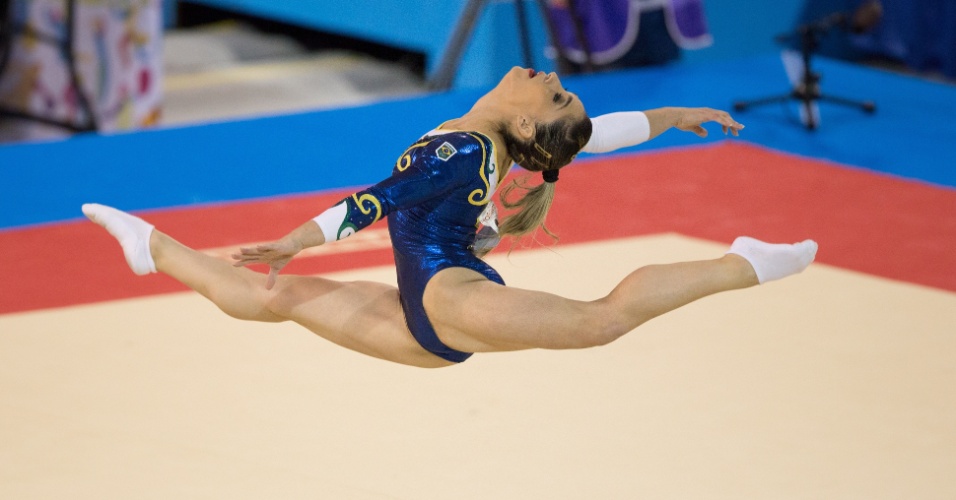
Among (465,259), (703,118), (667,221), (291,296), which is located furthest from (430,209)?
(667,221)

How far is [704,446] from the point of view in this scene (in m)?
3.71

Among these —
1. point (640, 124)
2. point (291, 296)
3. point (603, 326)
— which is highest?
point (640, 124)

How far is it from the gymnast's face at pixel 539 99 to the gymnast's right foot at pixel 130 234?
111 cm

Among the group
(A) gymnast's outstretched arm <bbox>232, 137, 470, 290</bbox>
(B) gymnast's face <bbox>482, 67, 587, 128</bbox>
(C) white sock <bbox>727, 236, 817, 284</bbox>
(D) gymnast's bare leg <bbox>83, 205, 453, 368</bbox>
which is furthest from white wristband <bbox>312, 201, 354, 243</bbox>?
(C) white sock <bbox>727, 236, 817, 284</bbox>

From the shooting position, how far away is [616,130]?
3.20m

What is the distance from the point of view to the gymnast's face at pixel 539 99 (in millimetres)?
3008

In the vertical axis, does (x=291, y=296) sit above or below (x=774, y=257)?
below

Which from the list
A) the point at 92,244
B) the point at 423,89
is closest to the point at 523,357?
the point at 92,244

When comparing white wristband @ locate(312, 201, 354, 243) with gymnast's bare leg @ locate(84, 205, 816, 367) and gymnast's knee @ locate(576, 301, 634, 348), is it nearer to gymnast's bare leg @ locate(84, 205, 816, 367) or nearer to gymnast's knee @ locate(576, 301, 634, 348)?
gymnast's bare leg @ locate(84, 205, 816, 367)

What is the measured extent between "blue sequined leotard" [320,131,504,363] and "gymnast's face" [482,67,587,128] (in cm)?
16

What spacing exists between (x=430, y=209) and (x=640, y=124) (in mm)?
672

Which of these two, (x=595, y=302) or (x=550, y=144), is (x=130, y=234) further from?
(x=595, y=302)

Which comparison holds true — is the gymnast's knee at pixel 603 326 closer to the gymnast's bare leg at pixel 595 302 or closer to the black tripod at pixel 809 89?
the gymnast's bare leg at pixel 595 302

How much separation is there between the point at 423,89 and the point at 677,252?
4.52 meters
